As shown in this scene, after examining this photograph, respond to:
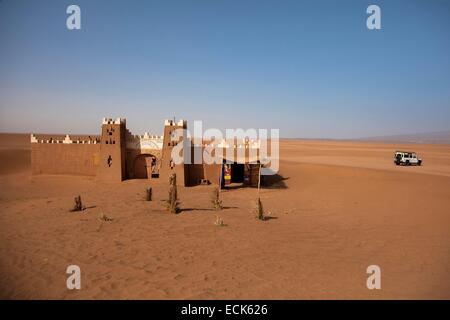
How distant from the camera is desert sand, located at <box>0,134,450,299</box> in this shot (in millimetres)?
6543

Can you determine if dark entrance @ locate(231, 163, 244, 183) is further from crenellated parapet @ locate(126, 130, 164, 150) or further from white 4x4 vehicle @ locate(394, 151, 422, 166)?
white 4x4 vehicle @ locate(394, 151, 422, 166)

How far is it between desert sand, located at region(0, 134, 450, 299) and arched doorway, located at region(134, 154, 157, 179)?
4.64 meters

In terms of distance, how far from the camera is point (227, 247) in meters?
8.91

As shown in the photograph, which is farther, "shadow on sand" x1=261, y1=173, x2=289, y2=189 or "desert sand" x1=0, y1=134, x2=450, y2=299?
"shadow on sand" x1=261, y1=173, x2=289, y2=189

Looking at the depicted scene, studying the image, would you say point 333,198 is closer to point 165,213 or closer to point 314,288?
point 165,213

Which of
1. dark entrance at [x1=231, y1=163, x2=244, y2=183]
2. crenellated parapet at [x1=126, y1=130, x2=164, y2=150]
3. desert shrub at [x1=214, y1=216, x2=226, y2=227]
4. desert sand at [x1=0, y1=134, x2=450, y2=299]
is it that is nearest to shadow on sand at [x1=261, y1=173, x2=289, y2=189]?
dark entrance at [x1=231, y1=163, x2=244, y2=183]

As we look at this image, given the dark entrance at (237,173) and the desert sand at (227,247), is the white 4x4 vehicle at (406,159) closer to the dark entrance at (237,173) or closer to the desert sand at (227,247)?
the desert sand at (227,247)

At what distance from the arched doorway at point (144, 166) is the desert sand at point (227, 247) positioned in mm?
4642

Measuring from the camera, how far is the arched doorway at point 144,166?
72.2 ft

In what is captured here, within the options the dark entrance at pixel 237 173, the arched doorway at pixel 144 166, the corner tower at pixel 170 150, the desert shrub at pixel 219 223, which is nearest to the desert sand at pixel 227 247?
the desert shrub at pixel 219 223

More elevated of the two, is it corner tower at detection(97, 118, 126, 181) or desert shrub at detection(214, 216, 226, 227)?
corner tower at detection(97, 118, 126, 181)

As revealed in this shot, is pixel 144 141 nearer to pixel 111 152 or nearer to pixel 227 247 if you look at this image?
pixel 111 152

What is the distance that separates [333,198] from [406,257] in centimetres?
881

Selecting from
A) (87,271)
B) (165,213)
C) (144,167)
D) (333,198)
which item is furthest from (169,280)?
(144,167)
